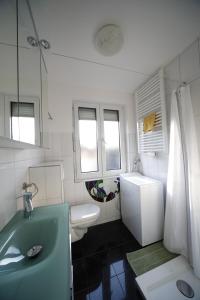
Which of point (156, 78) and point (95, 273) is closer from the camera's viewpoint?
point (95, 273)

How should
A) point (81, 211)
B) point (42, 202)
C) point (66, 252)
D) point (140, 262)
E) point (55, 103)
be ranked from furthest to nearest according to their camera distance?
point (55, 103) → point (81, 211) → point (42, 202) → point (140, 262) → point (66, 252)

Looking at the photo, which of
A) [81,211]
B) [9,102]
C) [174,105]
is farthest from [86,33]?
[81,211]

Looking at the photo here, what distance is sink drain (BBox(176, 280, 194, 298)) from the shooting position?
39.1 inches

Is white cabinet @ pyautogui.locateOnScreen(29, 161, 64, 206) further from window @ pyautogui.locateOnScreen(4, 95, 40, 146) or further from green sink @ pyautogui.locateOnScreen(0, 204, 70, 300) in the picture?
window @ pyautogui.locateOnScreen(4, 95, 40, 146)

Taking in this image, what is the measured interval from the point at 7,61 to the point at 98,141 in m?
1.56

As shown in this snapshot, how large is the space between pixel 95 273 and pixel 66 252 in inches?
41.6

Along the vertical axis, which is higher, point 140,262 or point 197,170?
point 197,170

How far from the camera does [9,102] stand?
626mm

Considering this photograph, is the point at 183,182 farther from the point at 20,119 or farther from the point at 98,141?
the point at 20,119

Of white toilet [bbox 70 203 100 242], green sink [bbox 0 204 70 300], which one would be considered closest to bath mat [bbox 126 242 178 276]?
white toilet [bbox 70 203 100 242]

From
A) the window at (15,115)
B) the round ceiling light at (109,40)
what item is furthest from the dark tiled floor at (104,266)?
the round ceiling light at (109,40)

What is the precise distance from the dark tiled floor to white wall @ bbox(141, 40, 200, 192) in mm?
1005

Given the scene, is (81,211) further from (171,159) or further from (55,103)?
(55,103)

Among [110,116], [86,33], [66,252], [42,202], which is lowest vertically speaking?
[42,202]
